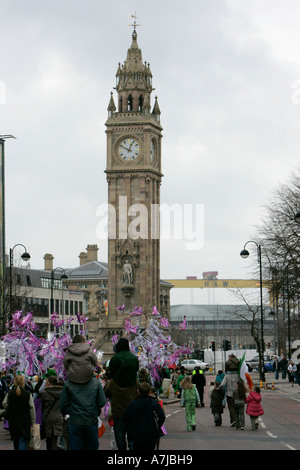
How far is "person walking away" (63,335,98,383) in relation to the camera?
14.3 metres

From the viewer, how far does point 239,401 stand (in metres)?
26.8

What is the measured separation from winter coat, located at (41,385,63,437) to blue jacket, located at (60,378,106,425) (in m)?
4.28

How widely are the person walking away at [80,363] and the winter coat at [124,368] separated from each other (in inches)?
66.7

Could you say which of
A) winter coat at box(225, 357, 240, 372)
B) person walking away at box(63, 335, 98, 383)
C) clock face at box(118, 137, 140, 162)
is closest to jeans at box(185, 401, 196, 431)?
winter coat at box(225, 357, 240, 372)

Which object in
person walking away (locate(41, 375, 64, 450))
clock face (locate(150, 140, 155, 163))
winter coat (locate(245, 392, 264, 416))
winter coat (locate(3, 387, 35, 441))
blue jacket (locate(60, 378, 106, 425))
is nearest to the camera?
blue jacket (locate(60, 378, 106, 425))

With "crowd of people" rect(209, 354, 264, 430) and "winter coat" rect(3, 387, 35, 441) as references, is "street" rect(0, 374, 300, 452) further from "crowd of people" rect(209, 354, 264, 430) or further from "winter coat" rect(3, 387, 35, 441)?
"winter coat" rect(3, 387, 35, 441)

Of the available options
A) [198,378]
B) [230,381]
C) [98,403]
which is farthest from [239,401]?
[98,403]

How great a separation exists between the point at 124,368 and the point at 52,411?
9.67 ft

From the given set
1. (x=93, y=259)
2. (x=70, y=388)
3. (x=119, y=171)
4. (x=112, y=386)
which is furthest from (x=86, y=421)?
(x=93, y=259)

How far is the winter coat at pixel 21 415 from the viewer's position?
1694 centimetres

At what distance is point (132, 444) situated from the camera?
49.1ft

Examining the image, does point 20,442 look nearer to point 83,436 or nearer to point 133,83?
point 83,436

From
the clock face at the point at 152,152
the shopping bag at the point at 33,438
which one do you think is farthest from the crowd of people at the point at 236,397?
the clock face at the point at 152,152

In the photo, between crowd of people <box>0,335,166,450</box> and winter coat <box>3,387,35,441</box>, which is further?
winter coat <box>3,387,35,441</box>
